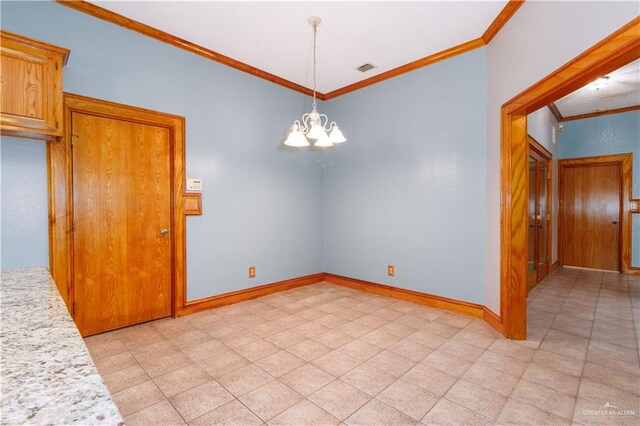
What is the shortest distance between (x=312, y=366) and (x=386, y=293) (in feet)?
6.68

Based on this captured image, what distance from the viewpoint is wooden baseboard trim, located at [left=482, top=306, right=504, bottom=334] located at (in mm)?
2920

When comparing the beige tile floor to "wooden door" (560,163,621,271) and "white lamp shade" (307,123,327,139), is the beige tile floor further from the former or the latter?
"wooden door" (560,163,621,271)

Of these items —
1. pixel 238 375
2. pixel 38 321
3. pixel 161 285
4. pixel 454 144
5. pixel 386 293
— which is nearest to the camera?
pixel 38 321

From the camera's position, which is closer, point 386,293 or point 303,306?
point 303,306

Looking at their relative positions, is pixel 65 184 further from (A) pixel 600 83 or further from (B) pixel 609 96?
(B) pixel 609 96

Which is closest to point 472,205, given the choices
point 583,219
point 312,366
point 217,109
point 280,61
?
point 312,366

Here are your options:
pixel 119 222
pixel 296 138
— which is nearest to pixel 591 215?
pixel 296 138

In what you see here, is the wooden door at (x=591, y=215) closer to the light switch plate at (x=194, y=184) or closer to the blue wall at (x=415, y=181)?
the blue wall at (x=415, y=181)

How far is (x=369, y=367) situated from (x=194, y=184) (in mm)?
2565

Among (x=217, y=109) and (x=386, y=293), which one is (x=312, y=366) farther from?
(x=217, y=109)

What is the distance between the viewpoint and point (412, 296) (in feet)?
12.7

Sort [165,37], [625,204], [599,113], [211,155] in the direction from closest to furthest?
[165,37] < [211,155] < [625,204] < [599,113]

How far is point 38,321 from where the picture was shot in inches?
42.1

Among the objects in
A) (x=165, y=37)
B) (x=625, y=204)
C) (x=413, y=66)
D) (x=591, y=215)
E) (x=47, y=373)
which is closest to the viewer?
(x=47, y=373)
